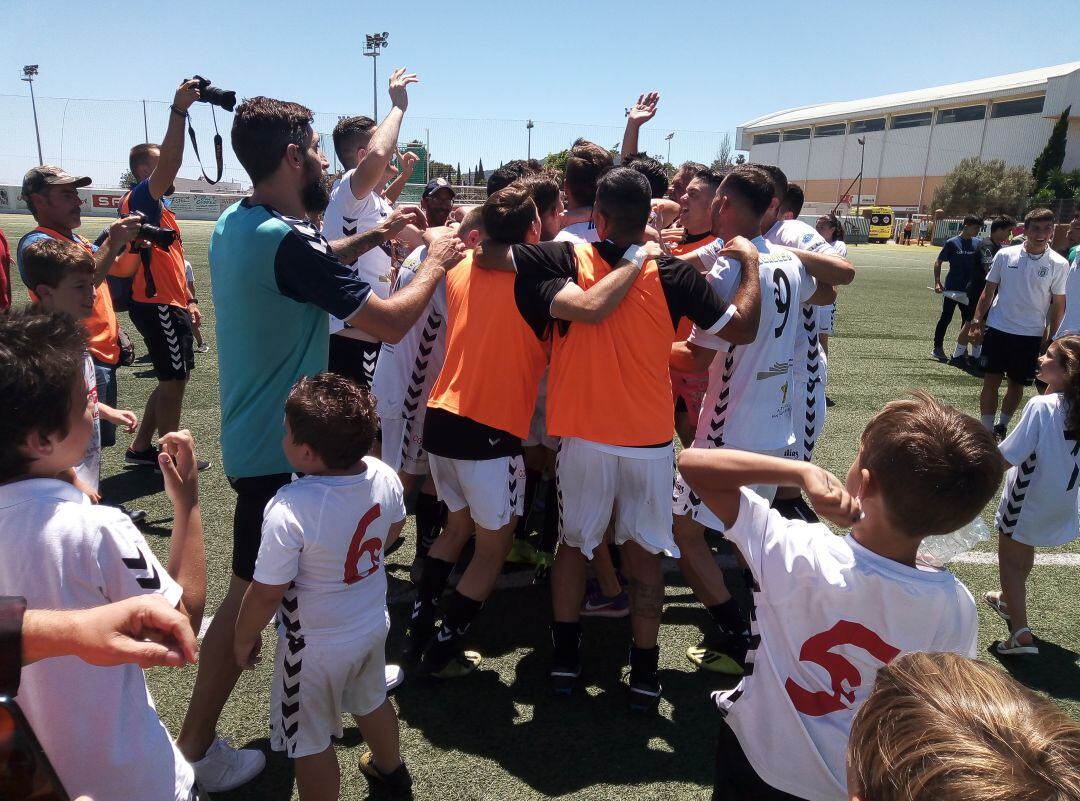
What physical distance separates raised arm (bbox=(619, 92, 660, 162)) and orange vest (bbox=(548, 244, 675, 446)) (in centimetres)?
229

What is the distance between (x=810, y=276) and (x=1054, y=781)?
3.33 m

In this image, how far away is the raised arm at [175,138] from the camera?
335cm

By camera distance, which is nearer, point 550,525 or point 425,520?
point 425,520

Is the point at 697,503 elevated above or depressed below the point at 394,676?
above

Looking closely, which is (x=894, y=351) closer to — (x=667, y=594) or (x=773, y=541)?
(x=667, y=594)

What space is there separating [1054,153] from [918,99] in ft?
56.7

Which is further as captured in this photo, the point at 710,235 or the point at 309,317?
the point at 710,235

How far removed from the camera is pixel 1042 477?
3.72m

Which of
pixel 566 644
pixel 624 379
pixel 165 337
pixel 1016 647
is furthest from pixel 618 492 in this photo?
pixel 165 337

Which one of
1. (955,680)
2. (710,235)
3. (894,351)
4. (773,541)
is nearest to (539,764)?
(773,541)

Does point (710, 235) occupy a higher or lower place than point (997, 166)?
lower

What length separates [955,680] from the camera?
954 millimetres

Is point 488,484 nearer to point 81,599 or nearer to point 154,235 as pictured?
point 81,599

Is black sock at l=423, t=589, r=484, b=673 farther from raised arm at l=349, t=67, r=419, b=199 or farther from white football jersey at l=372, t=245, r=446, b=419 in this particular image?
raised arm at l=349, t=67, r=419, b=199
